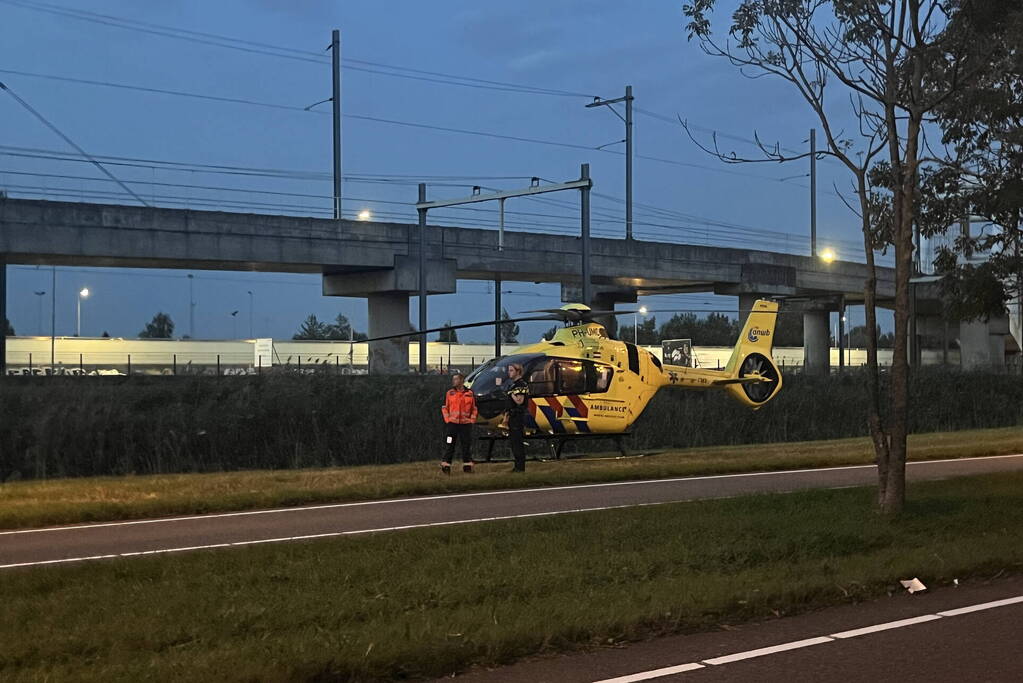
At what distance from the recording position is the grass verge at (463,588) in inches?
283

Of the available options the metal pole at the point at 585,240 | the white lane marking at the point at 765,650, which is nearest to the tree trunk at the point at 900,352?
the white lane marking at the point at 765,650

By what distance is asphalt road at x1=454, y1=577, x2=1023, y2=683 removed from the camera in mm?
6996

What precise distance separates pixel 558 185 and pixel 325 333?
108m

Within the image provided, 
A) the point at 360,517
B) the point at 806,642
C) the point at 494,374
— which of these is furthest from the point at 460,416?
the point at 806,642

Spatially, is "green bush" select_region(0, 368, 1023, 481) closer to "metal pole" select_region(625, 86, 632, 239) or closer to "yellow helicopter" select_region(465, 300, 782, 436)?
"yellow helicopter" select_region(465, 300, 782, 436)

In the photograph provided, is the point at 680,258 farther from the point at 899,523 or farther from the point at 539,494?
the point at 899,523

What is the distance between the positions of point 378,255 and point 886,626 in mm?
36665

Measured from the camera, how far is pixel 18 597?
8734 mm

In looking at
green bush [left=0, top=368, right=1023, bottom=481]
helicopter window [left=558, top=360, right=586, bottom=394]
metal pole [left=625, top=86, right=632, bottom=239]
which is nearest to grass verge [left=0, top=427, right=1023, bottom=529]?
helicopter window [left=558, top=360, right=586, bottom=394]

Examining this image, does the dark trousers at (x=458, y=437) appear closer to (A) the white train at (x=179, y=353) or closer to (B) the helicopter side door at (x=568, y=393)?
(B) the helicopter side door at (x=568, y=393)

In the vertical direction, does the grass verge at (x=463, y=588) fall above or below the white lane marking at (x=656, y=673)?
above

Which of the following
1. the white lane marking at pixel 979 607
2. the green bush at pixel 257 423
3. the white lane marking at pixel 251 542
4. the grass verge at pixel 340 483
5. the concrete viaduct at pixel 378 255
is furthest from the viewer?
the concrete viaduct at pixel 378 255

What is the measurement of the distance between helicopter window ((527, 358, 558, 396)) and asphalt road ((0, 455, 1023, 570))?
16.2 feet

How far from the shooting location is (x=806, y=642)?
788 cm
